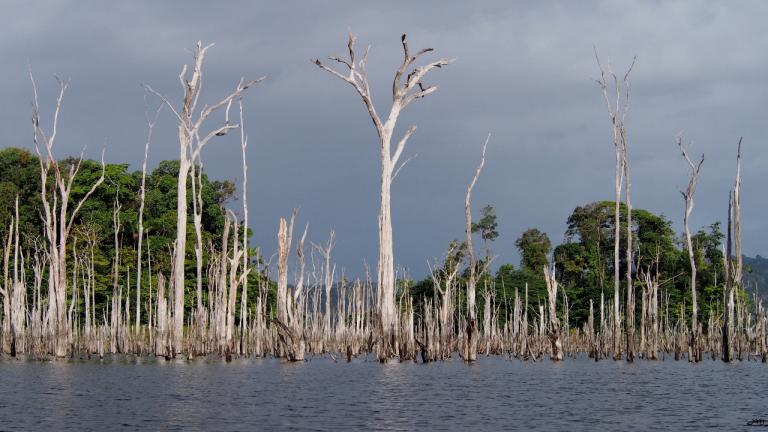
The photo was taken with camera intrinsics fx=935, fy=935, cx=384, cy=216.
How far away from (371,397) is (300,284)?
13.4m

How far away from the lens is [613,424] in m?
15.3

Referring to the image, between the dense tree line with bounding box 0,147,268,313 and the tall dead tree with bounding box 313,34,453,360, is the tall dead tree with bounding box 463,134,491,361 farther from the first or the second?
the dense tree line with bounding box 0,147,268,313

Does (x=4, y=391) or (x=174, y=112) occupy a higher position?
(x=174, y=112)

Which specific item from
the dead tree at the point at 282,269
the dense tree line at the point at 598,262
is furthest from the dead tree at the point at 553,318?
the dense tree line at the point at 598,262

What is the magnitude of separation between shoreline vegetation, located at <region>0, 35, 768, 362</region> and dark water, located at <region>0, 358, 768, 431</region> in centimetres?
234

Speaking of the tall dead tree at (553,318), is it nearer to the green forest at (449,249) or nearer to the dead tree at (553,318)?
the dead tree at (553,318)

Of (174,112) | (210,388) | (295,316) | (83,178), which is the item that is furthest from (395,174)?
(83,178)

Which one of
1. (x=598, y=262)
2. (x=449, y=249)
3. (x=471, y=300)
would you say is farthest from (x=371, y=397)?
(x=598, y=262)

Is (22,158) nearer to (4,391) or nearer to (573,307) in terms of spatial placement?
(573,307)

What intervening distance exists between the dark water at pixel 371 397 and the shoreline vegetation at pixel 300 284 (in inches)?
92.0

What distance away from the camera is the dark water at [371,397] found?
1526cm

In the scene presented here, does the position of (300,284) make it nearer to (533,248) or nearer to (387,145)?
(387,145)

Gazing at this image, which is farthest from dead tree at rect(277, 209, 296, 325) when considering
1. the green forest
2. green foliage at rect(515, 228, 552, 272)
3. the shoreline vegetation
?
green foliage at rect(515, 228, 552, 272)

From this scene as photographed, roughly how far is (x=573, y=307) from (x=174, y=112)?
36475 millimetres
